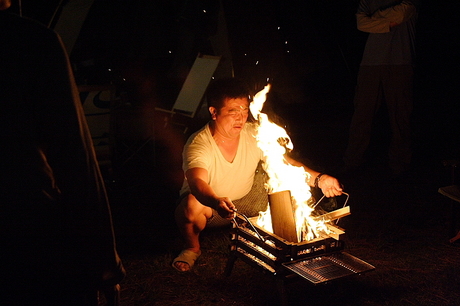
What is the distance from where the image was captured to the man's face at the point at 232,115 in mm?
3668

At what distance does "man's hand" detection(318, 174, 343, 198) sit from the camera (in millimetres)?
3414

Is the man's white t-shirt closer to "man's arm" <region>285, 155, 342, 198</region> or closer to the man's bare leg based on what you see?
the man's bare leg

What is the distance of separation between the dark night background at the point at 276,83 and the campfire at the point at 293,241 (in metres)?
1.05

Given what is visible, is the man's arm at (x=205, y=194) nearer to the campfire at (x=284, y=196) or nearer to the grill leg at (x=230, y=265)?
the campfire at (x=284, y=196)

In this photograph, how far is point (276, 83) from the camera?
10.1 meters

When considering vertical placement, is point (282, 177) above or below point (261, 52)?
below

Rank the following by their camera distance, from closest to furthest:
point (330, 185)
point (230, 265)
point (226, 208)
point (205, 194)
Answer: point (226, 208)
point (205, 194)
point (330, 185)
point (230, 265)

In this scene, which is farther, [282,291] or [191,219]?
[191,219]

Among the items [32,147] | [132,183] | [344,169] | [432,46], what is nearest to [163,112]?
[132,183]

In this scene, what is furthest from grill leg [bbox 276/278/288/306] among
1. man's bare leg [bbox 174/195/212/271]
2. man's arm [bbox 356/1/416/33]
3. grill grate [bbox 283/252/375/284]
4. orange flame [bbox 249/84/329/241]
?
man's arm [bbox 356/1/416/33]

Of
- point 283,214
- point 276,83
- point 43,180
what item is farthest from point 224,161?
point 276,83

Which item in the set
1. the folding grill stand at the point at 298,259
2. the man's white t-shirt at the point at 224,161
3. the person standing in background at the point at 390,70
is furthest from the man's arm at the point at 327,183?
the person standing in background at the point at 390,70

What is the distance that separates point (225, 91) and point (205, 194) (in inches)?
33.3

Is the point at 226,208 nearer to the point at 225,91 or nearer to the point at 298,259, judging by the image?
the point at 298,259
